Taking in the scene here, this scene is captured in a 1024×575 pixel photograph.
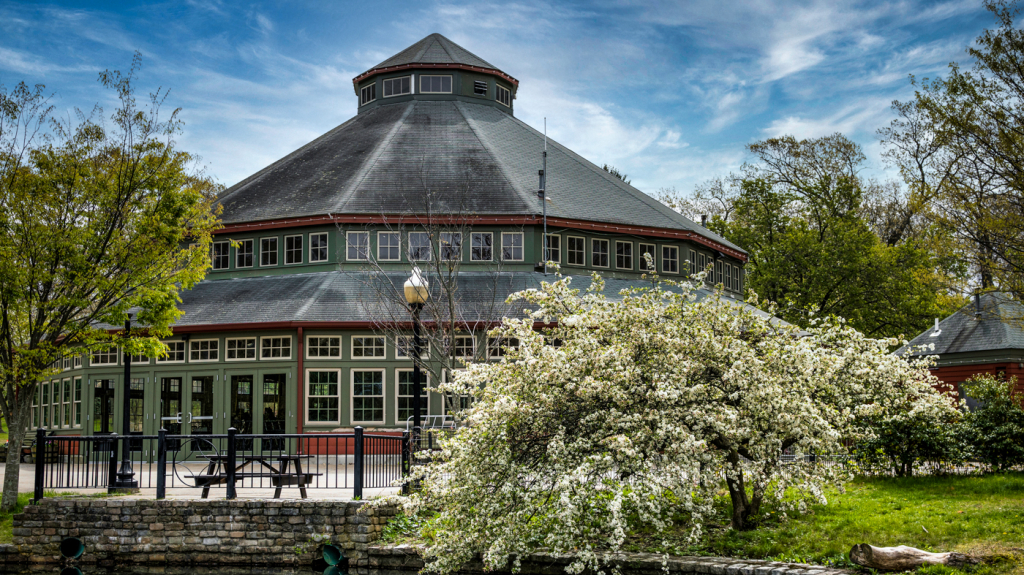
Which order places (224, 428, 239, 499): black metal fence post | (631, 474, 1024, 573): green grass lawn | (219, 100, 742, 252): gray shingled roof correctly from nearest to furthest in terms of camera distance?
1. (631, 474, 1024, 573): green grass lawn
2. (224, 428, 239, 499): black metal fence post
3. (219, 100, 742, 252): gray shingled roof

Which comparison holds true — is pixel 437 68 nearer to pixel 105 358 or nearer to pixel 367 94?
pixel 367 94

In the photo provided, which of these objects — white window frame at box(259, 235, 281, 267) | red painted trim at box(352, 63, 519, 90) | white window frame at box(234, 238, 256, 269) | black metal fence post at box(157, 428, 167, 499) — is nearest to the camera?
black metal fence post at box(157, 428, 167, 499)

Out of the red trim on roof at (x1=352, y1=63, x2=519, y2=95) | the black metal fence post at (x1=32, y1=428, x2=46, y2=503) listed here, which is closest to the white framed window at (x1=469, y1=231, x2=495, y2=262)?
the red trim on roof at (x1=352, y1=63, x2=519, y2=95)

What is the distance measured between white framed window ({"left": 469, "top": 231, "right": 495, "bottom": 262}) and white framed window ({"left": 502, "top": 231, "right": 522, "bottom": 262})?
13.4 inches

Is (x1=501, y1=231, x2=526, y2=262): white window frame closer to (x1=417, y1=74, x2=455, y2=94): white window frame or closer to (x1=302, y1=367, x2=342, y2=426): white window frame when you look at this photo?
(x1=302, y1=367, x2=342, y2=426): white window frame

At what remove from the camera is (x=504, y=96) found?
33125 millimetres

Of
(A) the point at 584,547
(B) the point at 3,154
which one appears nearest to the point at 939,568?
(A) the point at 584,547

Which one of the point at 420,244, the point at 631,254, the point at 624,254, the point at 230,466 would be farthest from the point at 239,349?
the point at 631,254

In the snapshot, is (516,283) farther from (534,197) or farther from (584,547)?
(584,547)

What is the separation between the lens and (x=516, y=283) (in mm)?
23609

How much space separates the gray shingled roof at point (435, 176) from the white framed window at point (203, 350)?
407 cm

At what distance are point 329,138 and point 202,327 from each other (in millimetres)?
10590

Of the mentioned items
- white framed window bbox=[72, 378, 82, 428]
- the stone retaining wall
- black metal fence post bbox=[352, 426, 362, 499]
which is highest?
white framed window bbox=[72, 378, 82, 428]

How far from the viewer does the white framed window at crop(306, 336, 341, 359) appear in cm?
2236
